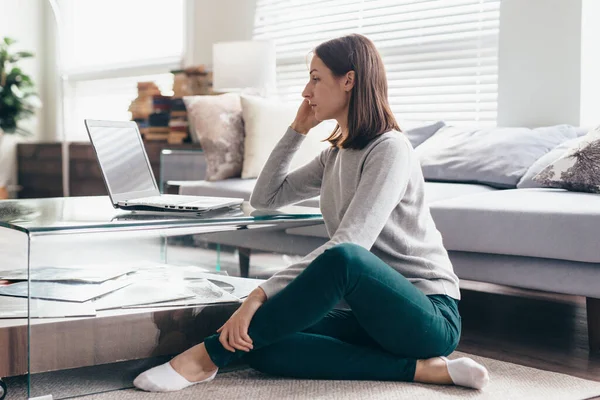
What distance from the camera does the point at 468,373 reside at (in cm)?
178

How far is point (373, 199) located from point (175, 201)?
1.99 feet

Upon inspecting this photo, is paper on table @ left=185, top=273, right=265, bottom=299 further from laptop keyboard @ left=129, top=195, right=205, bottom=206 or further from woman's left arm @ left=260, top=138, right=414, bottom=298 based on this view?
woman's left arm @ left=260, top=138, right=414, bottom=298

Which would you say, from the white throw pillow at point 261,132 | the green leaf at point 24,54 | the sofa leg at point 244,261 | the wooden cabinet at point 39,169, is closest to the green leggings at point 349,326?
the sofa leg at point 244,261

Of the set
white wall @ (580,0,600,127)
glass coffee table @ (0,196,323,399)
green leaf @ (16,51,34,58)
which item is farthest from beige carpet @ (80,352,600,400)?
green leaf @ (16,51,34,58)

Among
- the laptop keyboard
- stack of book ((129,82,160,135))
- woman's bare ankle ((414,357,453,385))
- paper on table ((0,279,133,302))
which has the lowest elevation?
woman's bare ankle ((414,357,453,385))

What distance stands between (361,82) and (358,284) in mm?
484

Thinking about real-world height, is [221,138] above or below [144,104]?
below

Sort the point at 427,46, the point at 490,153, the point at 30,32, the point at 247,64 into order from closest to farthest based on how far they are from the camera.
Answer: the point at 490,153 → the point at 427,46 → the point at 247,64 → the point at 30,32

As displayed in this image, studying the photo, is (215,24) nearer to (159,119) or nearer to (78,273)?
(159,119)

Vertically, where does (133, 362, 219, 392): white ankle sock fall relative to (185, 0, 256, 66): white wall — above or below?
below

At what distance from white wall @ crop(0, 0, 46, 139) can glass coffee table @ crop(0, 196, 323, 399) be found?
5280 mm

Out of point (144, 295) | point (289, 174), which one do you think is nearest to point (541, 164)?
point (289, 174)

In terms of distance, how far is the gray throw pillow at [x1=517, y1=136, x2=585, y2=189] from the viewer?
9.48 ft

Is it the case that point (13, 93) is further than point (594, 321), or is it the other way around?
point (13, 93)
